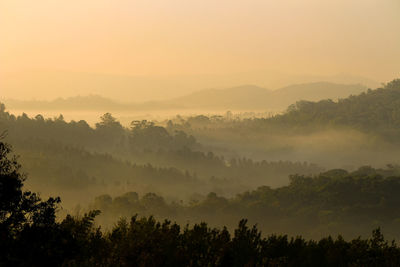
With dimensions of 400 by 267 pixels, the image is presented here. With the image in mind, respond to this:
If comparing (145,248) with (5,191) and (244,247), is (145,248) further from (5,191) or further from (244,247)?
(5,191)

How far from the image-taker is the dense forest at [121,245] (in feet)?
113

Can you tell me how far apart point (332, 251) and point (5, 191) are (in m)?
44.3

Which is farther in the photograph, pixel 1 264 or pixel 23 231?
pixel 23 231

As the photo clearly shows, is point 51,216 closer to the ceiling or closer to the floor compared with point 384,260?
closer to the ceiling

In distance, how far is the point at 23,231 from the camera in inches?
1355

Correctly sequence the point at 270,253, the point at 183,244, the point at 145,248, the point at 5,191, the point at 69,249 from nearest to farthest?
the point at 5,191 < the point at 69,249 < the point at 145,248 < the point at 183,244 < the point at 270,253

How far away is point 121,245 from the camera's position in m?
51.8

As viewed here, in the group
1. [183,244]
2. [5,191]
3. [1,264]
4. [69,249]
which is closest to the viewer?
[1,264]

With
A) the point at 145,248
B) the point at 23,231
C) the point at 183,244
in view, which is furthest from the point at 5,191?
the point at 183,244

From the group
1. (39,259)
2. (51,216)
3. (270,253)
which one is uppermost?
(51,216)

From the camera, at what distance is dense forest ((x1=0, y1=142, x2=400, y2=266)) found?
34.4m

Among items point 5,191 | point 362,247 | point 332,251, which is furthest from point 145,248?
A: point 362,247

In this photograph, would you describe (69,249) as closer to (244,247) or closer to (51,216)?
(51,216)

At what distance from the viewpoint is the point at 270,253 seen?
65.2 m
